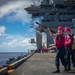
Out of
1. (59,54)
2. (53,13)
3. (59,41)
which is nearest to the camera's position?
(59,41)

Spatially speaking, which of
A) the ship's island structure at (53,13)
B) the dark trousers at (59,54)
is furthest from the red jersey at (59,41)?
the ship's island structure at (53,13)

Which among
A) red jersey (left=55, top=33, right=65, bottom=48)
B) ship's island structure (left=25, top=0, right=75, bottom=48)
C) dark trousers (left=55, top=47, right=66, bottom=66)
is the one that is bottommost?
dark trousers (left=55, top=47, right=66, bottom=66)

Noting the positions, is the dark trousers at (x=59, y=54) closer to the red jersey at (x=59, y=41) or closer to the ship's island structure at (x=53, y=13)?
the red jersey at (x=59, y=41)

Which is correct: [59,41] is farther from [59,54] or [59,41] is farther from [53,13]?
[53,13]

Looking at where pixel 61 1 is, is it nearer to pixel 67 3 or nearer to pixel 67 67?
pixel 67 3

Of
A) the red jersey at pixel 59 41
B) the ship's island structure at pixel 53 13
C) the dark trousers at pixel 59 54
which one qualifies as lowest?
the dark trousers at pixel 59 54

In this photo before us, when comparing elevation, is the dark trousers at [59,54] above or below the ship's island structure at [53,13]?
below

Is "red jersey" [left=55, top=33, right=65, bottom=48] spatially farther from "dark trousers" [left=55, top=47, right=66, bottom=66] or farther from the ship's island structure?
the ship's island structure

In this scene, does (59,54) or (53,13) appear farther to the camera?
(53,13)

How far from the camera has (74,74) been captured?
39.6 ft

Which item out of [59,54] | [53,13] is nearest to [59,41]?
[59,54]

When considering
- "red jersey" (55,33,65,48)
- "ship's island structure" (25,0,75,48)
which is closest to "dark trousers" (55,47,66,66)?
"red jersey" (55,33,65,48)

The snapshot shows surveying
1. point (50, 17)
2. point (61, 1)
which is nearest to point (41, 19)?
→ point (50, 17)

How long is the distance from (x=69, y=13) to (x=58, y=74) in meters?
85.2
